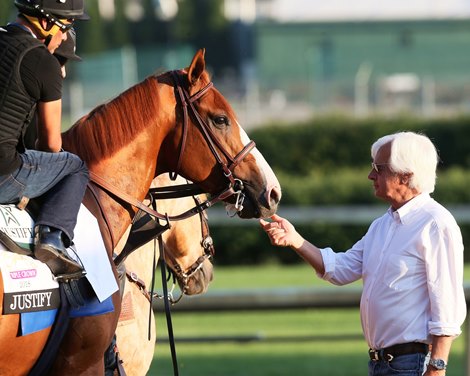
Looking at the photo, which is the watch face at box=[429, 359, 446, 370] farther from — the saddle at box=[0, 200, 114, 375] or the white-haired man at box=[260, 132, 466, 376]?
the saddle at box=[0, 200, 114, 375]

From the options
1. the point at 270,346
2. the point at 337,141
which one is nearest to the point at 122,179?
the point at 270,346

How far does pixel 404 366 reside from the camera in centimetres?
473

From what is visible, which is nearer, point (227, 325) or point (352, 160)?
point (227, 325)

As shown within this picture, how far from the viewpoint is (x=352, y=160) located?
88.8ft

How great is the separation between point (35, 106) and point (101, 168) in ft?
1.77

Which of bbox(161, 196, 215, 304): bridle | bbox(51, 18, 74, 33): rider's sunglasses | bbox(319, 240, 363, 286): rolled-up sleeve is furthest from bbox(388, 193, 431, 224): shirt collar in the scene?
bbox(51, 18, 74, 33): rider's sunglasses

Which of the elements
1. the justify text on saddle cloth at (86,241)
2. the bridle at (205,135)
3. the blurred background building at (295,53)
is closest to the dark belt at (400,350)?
the bridle at (205,135)

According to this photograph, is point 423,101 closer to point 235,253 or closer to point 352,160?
point 352,160

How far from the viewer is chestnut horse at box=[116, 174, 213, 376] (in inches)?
214

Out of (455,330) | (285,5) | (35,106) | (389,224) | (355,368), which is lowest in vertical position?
(285,5)

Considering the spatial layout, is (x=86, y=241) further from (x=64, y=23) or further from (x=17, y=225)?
(x=64, y=23)

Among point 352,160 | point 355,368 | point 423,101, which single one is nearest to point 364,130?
point 352,160

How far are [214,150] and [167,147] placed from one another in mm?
225

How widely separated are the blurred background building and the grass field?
1525cm
